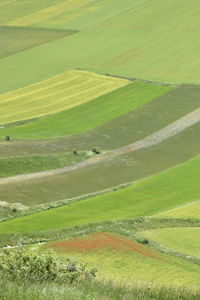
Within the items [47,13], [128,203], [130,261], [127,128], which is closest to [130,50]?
[47,13]

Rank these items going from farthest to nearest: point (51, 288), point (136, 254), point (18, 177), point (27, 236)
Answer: point (18, 177) < point (27, 236) < point (136, 254) < point (51, 288)

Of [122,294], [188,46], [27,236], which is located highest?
[122,294]

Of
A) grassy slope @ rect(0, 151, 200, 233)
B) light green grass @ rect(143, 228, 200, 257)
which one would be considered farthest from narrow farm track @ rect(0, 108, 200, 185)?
light green grass @ rect(143, 228, 200, 257)

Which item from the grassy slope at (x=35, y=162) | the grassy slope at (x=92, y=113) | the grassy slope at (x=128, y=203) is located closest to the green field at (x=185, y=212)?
the grassy slope at (x=128, y=203)

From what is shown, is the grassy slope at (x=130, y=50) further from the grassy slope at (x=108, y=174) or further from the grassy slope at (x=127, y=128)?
the grassy slope at (x=108, y=174)

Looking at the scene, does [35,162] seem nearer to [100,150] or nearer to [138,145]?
[100,150]

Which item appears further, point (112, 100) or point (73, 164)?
point (112, 100)

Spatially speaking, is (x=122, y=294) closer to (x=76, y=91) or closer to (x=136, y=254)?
(x=136, y=254)

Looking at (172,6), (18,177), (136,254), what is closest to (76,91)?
(18,177)
